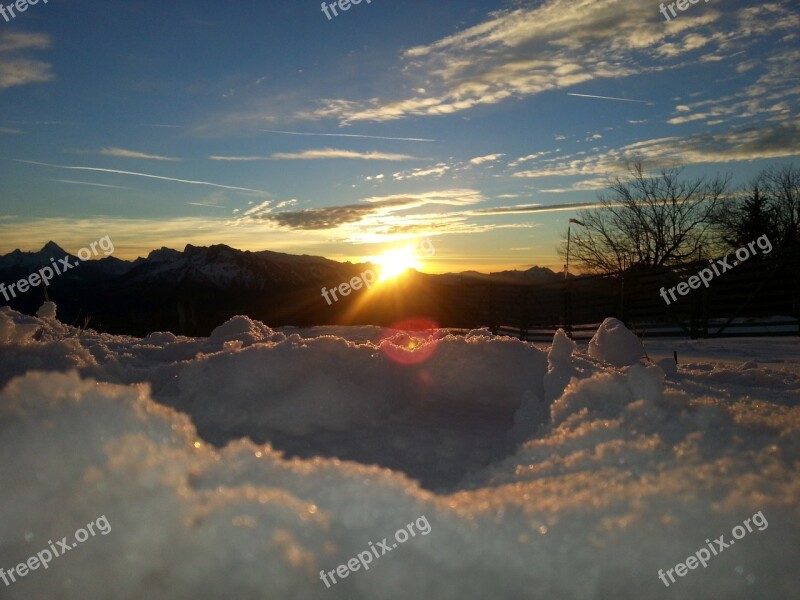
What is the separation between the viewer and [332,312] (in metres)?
24.4

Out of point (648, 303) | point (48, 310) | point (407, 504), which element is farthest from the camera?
point (648, 303)

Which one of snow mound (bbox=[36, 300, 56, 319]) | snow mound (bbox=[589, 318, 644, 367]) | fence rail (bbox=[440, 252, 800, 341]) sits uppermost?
snow mound (bbox=[36, 300, 56, 319])

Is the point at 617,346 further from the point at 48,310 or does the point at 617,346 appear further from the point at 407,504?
the point at 48,310

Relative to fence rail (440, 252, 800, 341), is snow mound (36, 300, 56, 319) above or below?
above

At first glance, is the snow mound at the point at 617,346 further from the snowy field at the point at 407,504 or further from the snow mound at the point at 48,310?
the snow mound at the point at 48,310

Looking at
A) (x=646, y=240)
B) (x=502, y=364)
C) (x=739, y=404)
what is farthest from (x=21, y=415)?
(x=646, y=240)

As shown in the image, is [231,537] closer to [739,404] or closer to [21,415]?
[21,415]

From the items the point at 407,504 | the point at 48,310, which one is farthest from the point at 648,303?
the point at 407,504

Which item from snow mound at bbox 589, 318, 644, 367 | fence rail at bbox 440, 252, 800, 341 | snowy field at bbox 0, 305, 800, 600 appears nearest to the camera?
snowy field at bbox 0, 305, 800, 600

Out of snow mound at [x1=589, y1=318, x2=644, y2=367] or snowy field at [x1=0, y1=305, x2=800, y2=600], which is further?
snow mound at [x1=589, y1=318, x2=644, y2=367]

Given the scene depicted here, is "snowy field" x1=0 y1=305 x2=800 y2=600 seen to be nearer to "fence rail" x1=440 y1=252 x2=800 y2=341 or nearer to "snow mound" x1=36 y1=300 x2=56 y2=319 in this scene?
"snow mound" x1=36 y1=300 x2=56 y2=319

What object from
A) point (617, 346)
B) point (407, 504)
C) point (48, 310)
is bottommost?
point (617, 346)

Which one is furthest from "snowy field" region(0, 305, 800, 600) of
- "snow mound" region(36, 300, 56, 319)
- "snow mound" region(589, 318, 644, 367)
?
"snow mound" region(36, 300, 56, 319)

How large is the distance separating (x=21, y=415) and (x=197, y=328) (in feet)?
41.9
